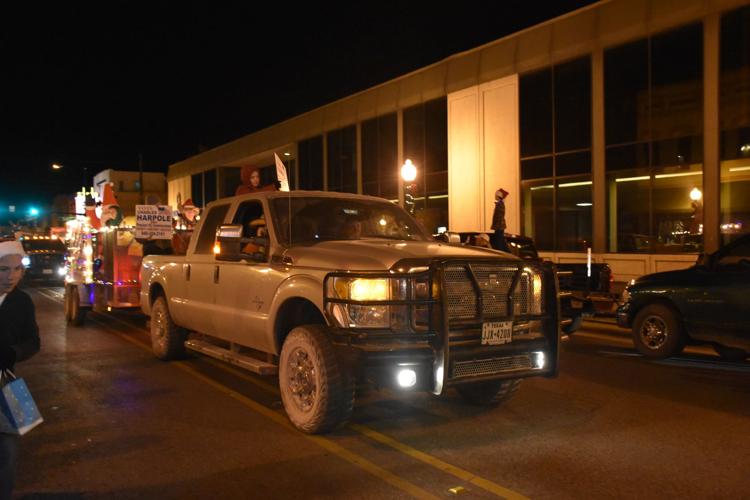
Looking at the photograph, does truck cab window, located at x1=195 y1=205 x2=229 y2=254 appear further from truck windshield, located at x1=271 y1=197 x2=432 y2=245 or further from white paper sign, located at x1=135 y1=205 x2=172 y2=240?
white paper sign, located at x1=135 y1=205 x2=172 y2=240

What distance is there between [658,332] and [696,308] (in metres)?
0.70

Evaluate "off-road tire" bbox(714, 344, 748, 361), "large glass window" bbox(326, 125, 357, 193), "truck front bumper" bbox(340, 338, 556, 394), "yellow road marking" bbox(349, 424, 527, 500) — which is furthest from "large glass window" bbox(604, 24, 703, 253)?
"yellow road marking" bbox(349, 424, 527, 500)

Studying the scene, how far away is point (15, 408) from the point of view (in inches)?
131

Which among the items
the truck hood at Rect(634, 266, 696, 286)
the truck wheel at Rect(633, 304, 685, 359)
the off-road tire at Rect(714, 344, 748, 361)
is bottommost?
the off-road tire at Rect(714, 344, 748, 361)

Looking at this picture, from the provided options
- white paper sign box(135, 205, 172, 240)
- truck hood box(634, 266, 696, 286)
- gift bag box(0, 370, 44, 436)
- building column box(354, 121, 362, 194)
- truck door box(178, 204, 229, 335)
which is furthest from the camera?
building column box(354, 121, 362, 194)

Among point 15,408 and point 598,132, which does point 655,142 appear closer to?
point 598,132

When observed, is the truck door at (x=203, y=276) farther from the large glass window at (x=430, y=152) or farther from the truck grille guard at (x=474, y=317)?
the large glass window at (x=430, y=152)

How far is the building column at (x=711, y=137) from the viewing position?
55.4 feet

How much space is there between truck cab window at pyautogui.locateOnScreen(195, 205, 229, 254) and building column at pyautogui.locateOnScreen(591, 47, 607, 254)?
46.7 ft

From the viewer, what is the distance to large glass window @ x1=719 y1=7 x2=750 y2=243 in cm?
1639

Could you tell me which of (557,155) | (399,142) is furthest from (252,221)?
(399,142)

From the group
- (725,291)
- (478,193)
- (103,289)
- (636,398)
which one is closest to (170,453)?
(636,398)

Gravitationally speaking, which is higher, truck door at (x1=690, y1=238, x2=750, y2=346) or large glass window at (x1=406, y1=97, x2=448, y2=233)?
large glass window at (x1=406, y1=97, x2=448, y2=233)

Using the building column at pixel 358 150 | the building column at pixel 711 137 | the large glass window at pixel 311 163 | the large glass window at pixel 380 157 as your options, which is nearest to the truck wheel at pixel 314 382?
the building column at pixel 711 137
